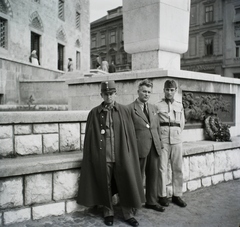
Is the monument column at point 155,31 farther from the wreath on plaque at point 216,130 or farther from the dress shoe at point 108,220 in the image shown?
the dress shoe at point 108,220

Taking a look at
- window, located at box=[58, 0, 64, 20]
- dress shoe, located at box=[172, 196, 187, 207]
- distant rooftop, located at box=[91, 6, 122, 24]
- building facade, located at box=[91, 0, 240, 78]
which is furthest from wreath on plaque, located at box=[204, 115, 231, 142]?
distant rooftop, located at box=[91, 6, 122, 24]

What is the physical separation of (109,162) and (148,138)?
696mm

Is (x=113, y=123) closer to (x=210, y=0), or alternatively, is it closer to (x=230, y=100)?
(x=230, y=100)

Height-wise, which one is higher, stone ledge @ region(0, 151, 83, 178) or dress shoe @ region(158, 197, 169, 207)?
stone ledge @ region(0, 151, 83, 178)

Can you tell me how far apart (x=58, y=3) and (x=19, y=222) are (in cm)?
2540

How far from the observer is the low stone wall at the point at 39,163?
361 centimetres

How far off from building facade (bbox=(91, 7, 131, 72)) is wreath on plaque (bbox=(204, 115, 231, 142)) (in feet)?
119

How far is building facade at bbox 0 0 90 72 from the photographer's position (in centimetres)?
1954

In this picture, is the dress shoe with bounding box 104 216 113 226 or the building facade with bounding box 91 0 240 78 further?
the building facade with bounding box 91 0 240 78

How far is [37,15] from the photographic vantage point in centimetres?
2245

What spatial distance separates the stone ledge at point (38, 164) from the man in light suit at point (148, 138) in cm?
95

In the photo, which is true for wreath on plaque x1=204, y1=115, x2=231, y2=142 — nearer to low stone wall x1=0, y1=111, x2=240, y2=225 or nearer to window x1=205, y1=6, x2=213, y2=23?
low stone wall x1=0, y1=111, x2=240, y2=225

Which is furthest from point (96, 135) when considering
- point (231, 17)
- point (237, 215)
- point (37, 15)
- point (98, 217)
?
point (231, 17)

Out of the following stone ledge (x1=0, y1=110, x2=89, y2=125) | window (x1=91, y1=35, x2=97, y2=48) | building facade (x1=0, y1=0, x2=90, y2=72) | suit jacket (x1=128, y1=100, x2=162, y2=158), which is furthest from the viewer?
window (x1=91, y1=35, x2=97, y2=48)
